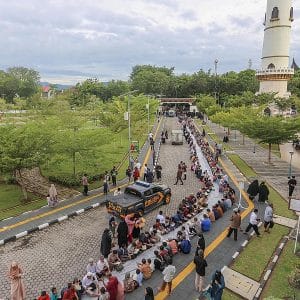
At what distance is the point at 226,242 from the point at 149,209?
4.78m

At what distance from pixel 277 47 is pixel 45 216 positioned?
4840 centimetres

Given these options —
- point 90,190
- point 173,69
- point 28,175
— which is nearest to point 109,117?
point 28,175

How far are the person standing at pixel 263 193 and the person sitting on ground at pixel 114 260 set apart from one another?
10519mm

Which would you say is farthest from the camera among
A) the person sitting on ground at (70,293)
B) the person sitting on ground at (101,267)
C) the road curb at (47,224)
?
the road curb at (47,224)

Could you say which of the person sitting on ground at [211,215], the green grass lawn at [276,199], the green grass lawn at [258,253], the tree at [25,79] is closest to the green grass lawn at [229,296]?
the green grass lawn at [258,253]

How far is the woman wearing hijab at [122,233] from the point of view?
1288 centimetres

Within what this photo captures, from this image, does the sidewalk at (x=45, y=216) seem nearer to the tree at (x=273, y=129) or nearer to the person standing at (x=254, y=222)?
the person standing at (x=254, y=222)

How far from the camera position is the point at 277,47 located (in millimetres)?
51625

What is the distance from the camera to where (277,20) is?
1983 inches

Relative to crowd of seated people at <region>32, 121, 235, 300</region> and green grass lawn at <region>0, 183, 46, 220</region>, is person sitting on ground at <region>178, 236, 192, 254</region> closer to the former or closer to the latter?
crowd of seated people at <region>32, 121, 235, 300</region>

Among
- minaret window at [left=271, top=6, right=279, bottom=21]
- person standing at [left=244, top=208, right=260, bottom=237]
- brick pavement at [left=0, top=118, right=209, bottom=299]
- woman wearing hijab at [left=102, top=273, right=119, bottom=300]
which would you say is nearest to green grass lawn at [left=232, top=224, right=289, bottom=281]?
person standing at [left=244, top=208, right=260, bottom=237]

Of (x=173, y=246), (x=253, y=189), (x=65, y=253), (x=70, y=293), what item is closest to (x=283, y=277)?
(x=173, y=246)

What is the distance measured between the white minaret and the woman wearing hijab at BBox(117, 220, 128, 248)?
48170 millimetres

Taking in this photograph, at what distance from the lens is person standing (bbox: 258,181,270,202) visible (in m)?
18.7
